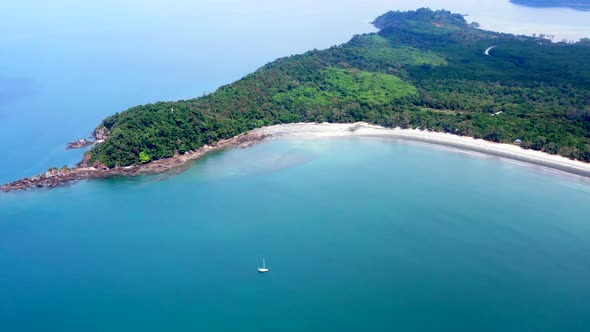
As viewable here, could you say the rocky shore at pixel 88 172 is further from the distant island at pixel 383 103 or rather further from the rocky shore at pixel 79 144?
the rocky shore at pixel 79 144

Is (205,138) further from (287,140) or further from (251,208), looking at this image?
(251,208)

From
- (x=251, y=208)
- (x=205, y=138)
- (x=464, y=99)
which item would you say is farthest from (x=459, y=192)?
(x=205, y=138)

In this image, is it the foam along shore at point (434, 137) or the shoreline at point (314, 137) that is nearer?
the shoreline at point (314, 137)

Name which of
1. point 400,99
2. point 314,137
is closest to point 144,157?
point 314,137

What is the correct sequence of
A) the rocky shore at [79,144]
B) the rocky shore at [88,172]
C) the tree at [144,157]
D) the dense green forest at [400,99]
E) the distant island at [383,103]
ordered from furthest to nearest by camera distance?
the rocky shore at [79,144], the dense green forest at [400,99], the distant island at [383,103], the tree at [144,157], the rocky shore at [88,172]

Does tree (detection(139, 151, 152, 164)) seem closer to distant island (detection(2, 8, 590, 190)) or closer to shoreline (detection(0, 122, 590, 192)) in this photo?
distant island (detection(2, 8, 590, 190))

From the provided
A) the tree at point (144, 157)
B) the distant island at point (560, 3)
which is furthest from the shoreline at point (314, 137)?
the distant island at point (560, 3)

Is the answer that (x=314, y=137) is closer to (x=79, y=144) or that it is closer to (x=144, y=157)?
(x=144, y=157)

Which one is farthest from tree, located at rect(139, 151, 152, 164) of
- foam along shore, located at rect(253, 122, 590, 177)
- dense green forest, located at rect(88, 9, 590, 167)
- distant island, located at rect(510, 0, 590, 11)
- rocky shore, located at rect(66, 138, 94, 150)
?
distant island, located at rect(510, 0, 590, 11)
